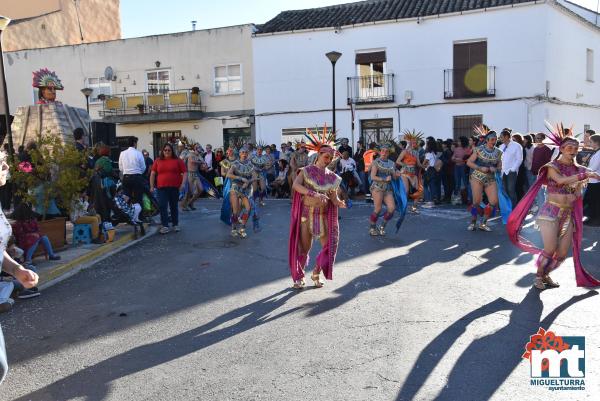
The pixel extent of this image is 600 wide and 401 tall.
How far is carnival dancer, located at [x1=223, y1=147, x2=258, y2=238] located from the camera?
1039 cm

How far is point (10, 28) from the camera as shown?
96.9ft

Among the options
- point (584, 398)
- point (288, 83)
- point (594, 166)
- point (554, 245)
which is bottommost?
point (584, 398)

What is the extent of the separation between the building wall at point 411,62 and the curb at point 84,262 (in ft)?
48.4

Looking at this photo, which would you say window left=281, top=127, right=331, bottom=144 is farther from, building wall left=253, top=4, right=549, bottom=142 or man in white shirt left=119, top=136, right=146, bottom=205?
man in white shirt left=119, top=136, right=146, bottom=205

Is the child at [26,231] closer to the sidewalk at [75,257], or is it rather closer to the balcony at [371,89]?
the sidewalk at [75,257]

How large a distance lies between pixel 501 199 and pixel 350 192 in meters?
7.65

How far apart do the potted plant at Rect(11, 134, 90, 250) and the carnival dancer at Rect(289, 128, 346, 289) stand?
14.4 feet

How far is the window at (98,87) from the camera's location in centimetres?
2886

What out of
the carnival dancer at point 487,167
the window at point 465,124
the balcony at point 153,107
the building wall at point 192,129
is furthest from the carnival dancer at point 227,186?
the balcony at point 153,107

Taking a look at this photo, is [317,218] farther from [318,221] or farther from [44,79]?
[44,79]

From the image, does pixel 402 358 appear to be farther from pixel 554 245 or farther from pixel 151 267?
pixel 151 267

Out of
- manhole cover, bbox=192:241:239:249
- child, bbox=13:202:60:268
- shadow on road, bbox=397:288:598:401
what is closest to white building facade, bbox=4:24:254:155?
manhole cover, bbox=192:241:239:249

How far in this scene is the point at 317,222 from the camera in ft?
22.2

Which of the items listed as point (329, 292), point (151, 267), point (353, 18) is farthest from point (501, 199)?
point (353, 18)
